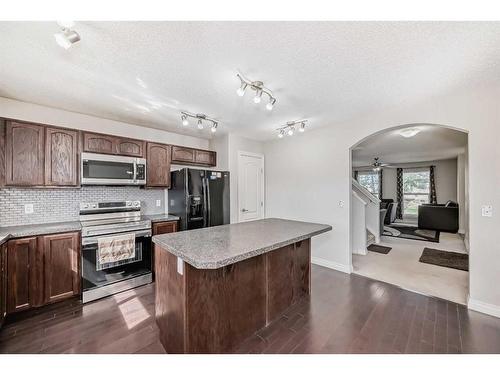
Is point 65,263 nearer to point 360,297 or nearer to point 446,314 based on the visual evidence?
point 360,297

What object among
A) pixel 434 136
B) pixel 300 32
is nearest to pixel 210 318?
pixel 300 32

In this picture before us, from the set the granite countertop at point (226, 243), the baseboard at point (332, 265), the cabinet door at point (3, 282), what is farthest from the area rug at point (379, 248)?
the cabinet door at point (3, 282)

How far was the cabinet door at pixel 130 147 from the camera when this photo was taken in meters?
3.09

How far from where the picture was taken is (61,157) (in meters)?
2.65

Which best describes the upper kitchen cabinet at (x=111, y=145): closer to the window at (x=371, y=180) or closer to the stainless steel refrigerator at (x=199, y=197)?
the stainless steel refrigerator at (x=199, y=197)

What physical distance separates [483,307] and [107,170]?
4716 millimetres

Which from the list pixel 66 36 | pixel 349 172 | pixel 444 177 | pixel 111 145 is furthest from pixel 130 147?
pixel 444 177

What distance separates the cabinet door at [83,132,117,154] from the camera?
2.83 meters

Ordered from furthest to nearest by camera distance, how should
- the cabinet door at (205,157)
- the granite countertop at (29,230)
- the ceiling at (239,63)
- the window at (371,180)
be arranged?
the window at (371,180)
the cabinet door at (205,157)
the granite countertop at (29,230)
the ceiling at (239,63)

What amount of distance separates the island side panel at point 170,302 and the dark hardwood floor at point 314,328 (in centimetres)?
18

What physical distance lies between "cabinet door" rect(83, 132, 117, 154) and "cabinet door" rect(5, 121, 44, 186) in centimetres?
43

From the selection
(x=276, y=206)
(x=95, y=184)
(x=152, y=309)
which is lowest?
(x=152, y=309)

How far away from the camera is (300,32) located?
1.49m

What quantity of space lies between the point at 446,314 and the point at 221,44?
11.0 feet
